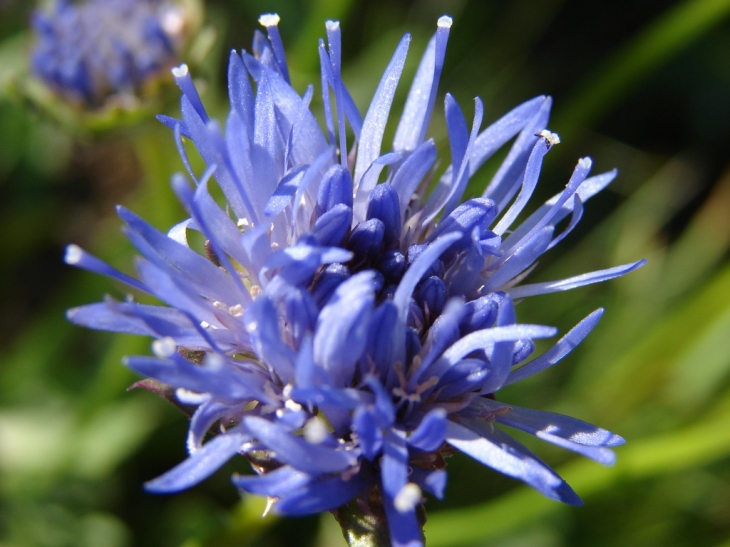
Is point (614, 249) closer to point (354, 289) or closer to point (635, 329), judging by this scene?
point (635, 329)

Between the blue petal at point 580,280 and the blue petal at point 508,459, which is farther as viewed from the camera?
the blue petal at point 580,280

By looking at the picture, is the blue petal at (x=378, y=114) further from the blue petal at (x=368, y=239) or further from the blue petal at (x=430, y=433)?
the blue petal at (x=430, y=433)

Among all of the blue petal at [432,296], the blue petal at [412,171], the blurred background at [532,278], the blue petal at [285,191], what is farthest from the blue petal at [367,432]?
the blurred background at [532,278]

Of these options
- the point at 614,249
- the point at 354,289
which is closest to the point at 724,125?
the point at 614,249

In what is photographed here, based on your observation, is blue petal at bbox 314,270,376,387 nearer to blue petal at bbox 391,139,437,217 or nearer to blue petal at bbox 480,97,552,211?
blue petal at bbox 391,139,437,217

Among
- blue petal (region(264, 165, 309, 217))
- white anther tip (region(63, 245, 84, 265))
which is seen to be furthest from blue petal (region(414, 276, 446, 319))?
white anther tip (region(63, 245, 84, 265))

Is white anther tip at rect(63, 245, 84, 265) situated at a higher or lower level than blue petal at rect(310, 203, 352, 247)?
lower
